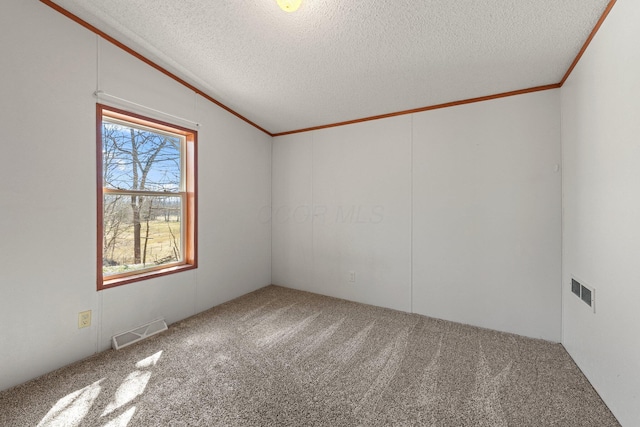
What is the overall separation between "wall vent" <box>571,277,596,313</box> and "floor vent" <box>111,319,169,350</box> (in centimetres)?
344

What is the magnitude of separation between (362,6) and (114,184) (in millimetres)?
2451

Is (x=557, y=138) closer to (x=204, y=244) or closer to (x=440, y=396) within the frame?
(x=440, y=396)

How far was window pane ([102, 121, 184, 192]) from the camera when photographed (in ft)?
7.34

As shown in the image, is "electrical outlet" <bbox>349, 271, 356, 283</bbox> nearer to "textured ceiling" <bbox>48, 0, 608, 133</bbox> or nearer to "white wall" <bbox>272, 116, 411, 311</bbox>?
"white wall" <bbox>272, 116, 411, 311</bbox>

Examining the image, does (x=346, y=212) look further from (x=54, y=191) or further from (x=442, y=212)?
(x=54, y=191)

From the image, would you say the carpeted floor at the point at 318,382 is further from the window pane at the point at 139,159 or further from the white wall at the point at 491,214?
the window pane at the point at 139,159

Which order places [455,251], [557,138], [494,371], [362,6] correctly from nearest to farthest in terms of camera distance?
1. [362,6]
2. [494,371]
3. [557,138]
4. [455,251]

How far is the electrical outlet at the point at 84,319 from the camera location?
1966 mm

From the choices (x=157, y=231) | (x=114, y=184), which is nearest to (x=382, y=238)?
(x=157, y=231)

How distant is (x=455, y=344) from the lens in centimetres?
217

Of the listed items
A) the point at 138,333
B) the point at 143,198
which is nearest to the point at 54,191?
the point at 143,198

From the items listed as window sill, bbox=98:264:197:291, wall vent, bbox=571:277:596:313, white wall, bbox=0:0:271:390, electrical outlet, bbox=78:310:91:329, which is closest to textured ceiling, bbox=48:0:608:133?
white wall, bbox=0:0:271:390

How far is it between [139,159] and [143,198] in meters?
0.38

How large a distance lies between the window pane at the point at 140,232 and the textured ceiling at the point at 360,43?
4.46ft
